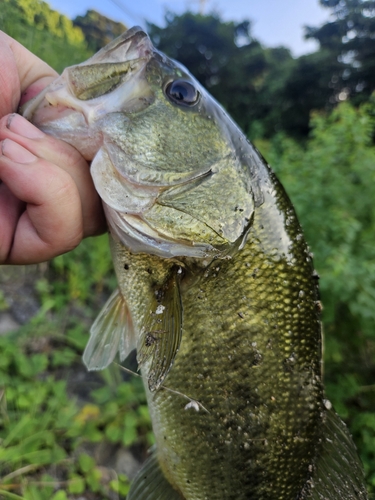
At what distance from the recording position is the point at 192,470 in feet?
3.64

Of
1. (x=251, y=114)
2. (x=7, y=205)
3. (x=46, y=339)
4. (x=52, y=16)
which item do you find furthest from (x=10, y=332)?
(x=251, y=114)

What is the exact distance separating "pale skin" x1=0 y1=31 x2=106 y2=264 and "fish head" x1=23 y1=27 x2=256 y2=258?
0.20 feet

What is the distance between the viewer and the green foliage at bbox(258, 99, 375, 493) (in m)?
2.05

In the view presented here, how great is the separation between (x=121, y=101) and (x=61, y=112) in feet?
0.51

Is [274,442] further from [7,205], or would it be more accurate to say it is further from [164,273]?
[7,205]

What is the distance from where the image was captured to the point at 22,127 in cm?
91

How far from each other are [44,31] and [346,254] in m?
1.98

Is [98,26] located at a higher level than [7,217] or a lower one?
higher

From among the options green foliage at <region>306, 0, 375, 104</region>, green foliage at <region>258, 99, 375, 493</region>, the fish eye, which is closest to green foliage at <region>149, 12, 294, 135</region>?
green foliage at <region>306, 0, 375, 104</region>

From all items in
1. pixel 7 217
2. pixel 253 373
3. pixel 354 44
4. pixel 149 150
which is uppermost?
pixel 354 44

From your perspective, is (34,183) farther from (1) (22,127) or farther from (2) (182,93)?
(2) (182,93)

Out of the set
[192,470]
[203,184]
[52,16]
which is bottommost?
[192,470]

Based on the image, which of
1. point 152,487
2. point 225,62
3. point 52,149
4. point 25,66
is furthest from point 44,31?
point 225,62

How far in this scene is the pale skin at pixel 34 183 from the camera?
0.90 m
